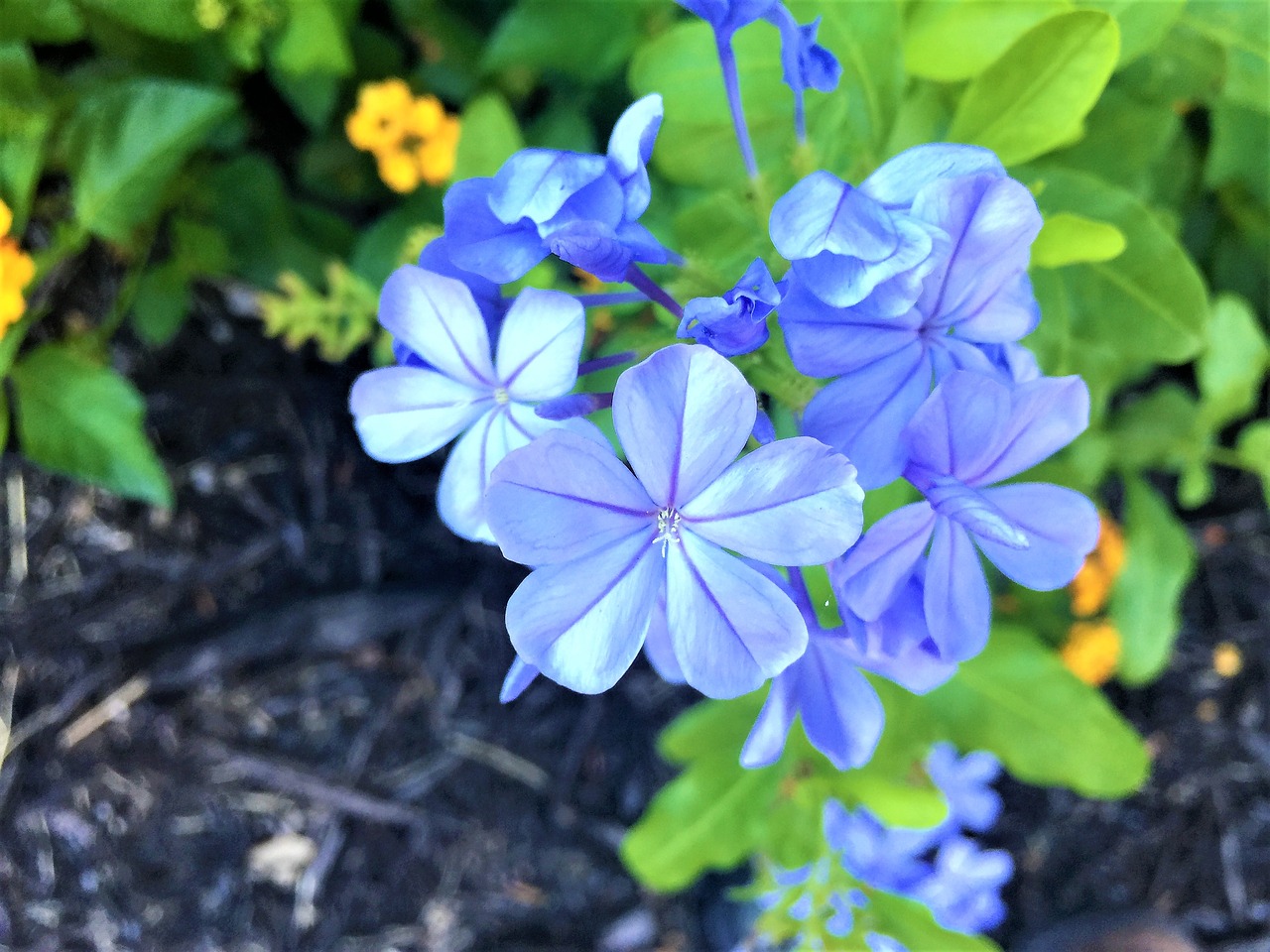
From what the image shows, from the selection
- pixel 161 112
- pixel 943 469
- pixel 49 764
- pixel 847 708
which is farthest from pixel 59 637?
pixel 943 469

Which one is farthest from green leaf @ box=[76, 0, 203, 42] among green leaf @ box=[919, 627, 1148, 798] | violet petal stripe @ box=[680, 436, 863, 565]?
green leaf @ box=[919, 627, 1148, 798]

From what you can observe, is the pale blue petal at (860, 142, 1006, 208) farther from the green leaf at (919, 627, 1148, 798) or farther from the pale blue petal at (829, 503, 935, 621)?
the green leaf at (919, 627, 1148, 798)

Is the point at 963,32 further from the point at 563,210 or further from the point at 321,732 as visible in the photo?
the point at 321,732

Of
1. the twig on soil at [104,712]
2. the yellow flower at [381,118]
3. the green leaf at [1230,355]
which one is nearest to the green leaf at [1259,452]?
the green leaf at [1230,355]

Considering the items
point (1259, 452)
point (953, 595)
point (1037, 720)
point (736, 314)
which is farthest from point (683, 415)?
point (1259, 452)

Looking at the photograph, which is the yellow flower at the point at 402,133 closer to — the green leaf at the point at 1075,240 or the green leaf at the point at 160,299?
the green leaf at the point at 160,299

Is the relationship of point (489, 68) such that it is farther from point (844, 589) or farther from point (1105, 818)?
point (1105, 818)
